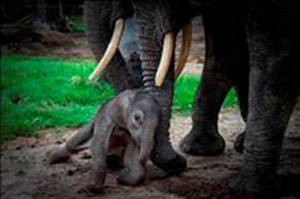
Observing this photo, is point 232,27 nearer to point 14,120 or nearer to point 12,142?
point 12,142

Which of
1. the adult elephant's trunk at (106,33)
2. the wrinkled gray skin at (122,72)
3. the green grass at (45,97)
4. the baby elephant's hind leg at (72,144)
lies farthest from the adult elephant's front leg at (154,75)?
the green grass at (45,97)

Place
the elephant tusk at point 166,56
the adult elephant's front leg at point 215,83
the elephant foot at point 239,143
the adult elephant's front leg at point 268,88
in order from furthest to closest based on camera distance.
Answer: the elephant foot at point 239,143 → the adult elephant's front leg at point 215,83 → the elephant tusk at point 166,56 → the adult elephant's front leg at point 268,88

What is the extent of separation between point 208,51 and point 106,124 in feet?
4.59

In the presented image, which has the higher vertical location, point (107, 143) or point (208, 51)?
point (208, 51)

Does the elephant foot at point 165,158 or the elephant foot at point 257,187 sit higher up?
the elephant foot at point 165,158

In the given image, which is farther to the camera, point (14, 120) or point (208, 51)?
point (14, 120)

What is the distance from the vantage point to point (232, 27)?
15.7 feet

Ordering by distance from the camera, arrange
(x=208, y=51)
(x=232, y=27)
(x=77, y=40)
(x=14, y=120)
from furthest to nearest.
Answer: (x=77, y=40) < (x=14, y=120) < (x=208, y=51) < (x=232, y=27)

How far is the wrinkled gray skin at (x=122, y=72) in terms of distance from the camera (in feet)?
14.0

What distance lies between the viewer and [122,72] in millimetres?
4840

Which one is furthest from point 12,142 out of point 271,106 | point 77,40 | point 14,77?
point 77,40

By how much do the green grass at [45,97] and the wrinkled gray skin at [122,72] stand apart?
4.36 feet

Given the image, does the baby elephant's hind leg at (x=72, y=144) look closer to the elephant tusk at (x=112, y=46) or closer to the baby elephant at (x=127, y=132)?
the baby elephant at (x=127, y=132)

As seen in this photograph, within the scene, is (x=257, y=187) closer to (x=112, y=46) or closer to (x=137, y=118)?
(x=137, y=118)
